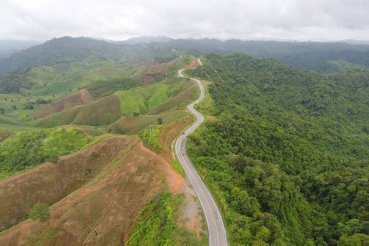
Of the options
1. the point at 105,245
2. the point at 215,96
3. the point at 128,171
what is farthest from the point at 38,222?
the point at 215,96

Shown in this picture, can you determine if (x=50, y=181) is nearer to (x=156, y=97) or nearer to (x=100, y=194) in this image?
(x=100, y=194)

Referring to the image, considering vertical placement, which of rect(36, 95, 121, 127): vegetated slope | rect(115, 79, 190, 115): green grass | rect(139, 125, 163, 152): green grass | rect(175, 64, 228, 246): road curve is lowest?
rect(36, 95, 121, 127): vegetated slope

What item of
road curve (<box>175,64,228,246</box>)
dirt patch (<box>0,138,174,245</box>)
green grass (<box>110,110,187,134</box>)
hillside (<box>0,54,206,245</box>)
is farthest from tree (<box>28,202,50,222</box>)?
green grass (<box>110,110,187,134</box>)

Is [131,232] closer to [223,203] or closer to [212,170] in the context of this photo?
[223,203]

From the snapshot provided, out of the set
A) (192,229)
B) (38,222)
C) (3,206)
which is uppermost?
(192,229)

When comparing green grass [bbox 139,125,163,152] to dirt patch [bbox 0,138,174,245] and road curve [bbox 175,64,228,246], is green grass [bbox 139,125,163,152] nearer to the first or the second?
dirt patch [bbox 0,138,174,245]

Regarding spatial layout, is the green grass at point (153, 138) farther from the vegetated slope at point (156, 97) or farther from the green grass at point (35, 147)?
the vegetated slope at point (156, 97)

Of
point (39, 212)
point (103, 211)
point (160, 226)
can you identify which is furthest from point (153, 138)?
point (39, 212)

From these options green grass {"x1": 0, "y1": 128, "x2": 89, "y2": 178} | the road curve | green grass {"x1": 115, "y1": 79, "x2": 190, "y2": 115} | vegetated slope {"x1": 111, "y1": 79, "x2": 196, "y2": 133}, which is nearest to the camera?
the road curve
